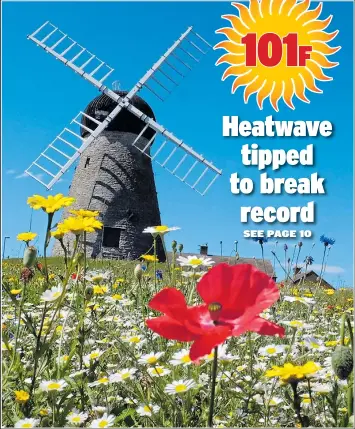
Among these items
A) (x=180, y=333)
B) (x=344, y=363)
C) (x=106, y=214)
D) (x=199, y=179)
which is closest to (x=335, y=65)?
(x=344, y=363)

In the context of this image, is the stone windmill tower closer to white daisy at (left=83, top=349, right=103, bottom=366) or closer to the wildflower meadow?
the wildflower meadow

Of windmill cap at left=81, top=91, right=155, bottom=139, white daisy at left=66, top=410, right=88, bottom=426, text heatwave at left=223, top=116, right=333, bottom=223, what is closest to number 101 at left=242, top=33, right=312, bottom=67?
text heatwave at left=223, top=116, right=333, bottom=223

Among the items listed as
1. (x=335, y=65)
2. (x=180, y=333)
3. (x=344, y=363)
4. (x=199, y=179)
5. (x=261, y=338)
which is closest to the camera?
(x=180, y=333)

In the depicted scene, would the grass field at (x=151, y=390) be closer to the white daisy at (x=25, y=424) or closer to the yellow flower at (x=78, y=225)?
the white daisy at (x=25, y=424)

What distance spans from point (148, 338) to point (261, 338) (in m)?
0.66

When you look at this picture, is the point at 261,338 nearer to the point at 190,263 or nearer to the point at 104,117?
the point at 190,263

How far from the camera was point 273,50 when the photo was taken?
6.79 feet

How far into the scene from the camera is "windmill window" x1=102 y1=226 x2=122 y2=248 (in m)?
20.0

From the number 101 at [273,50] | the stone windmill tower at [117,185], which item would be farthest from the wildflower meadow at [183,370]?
the stone windmill tower at [117,185]

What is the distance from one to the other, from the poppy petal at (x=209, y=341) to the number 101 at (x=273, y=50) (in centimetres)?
135

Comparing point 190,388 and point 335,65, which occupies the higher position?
point 335,65

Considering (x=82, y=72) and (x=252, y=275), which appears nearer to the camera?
(x=252, y=275)

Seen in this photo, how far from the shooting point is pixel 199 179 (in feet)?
62.5

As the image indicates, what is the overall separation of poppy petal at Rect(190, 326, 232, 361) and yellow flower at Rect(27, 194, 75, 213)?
38.0 inches
